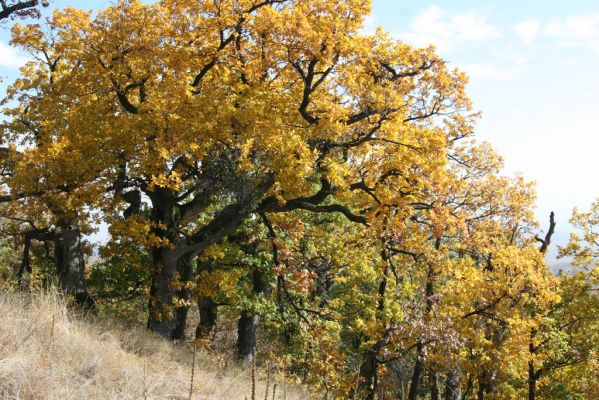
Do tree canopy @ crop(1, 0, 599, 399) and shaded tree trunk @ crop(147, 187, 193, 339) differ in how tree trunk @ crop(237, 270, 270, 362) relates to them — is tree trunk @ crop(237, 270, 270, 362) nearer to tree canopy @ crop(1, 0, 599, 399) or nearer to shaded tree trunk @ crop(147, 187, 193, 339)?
tree canopy @ crop(1, 0, 599, 399)

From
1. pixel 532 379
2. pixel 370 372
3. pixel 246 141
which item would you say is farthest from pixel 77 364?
pixel 532 379

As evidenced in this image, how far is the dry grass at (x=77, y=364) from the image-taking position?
5.49 m

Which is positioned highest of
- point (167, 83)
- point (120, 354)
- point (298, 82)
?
point (298, 82)

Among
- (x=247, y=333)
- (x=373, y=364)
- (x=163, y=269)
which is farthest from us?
(x=247, y=333)

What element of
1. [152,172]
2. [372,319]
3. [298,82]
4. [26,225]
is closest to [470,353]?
[372,319]

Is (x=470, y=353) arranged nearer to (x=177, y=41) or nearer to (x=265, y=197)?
(x=265, y=197)

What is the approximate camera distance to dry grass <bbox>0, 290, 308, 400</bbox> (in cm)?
549

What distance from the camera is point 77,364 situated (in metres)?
6.77

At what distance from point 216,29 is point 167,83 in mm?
1904

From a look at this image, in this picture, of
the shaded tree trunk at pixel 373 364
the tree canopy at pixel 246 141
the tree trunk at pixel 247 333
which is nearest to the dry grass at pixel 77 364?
the tree canopy at pixel 246 141

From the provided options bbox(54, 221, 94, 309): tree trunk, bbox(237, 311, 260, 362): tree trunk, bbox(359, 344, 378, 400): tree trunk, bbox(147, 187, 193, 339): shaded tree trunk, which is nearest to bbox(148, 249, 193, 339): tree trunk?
bbox(147, 187, 193, 339): shaded tree trunk

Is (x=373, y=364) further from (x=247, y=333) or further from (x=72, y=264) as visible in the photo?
(x=72, y=264)

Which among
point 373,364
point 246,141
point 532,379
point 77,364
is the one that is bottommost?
point 373,364

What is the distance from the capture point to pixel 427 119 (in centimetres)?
1331
